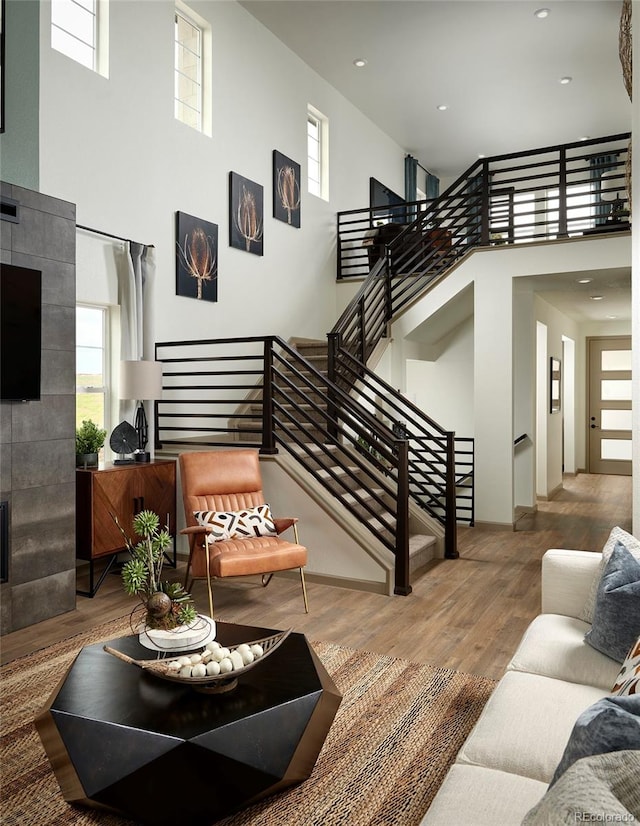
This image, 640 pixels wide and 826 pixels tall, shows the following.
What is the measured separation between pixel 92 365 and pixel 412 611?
314cm

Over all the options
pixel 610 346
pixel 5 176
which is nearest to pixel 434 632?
pixel 5 176

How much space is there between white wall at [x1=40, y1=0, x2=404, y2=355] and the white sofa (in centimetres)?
404

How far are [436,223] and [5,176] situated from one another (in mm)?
4997

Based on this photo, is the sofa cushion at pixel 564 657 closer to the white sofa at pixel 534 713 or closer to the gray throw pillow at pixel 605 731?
the white sofa at pixel 534 713

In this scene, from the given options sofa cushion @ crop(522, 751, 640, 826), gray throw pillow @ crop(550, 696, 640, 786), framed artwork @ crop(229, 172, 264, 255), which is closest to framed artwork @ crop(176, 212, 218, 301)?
framed artwork @ crop(229, 172, 264, 255)

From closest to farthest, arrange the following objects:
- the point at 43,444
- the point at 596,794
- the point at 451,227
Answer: the point at 596,794
the point at 43,444
the point at 451,227

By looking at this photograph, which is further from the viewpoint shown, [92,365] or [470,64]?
[470,64]

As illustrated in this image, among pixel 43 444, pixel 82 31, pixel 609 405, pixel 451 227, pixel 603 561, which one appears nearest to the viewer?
pixel 603 561

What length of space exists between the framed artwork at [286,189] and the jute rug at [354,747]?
18.0ft

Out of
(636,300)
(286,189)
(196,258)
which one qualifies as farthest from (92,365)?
(636,300)

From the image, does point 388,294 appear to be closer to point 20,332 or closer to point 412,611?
point 412,611

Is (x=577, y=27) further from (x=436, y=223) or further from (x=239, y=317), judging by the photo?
(x=239, y=317)

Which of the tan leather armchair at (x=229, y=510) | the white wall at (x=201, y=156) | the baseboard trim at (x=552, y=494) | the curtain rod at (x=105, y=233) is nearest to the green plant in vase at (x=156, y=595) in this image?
the tan leather armchair at (x=229, y=510)

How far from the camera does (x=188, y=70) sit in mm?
6289
